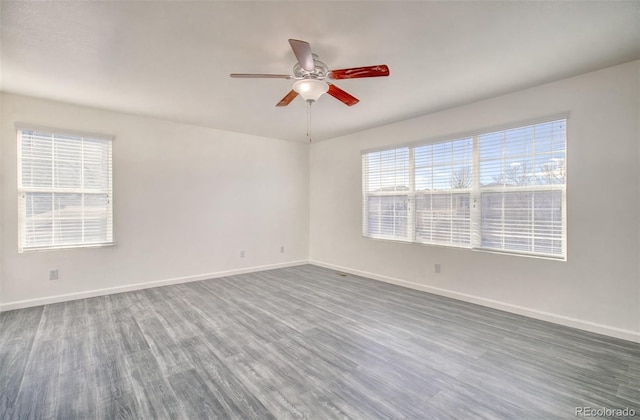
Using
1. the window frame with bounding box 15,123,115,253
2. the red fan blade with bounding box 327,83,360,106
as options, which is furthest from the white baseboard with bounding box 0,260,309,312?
the red fan blade with bounding box 327,83,360,106

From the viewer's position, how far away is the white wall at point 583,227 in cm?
275

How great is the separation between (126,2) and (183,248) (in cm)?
367

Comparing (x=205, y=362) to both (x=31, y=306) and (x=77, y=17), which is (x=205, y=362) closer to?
(x=77, y=17)

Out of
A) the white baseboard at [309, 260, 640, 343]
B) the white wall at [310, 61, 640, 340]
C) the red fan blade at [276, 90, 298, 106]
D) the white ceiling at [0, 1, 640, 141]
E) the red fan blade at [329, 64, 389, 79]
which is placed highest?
the white ceiling at [0, 1, 640, 141]

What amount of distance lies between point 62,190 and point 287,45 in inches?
142

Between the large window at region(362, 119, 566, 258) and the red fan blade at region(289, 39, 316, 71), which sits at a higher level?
the red fan blade at region(289, 39, 316, 71)

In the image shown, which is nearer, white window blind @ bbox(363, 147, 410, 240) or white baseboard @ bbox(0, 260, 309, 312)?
white baseboard @ bbox(0, 260, 309, 312)

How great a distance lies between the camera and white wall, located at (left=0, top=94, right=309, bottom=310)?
360 centimetres

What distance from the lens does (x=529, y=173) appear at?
335 centimetres

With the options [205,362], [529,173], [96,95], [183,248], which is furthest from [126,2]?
[529,173]

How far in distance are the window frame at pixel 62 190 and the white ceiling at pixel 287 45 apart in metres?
0.45

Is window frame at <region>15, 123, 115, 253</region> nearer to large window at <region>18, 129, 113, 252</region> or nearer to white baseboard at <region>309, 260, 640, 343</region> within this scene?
large window at <region>18, 129, 113, 252</region>

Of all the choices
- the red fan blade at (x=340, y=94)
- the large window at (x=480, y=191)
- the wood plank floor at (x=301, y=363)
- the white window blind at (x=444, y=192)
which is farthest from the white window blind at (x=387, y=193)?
the red fan blade at (x=340, y=94)

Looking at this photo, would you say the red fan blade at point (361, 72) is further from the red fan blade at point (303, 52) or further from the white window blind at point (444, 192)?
the white window blind at point (444, 192)
